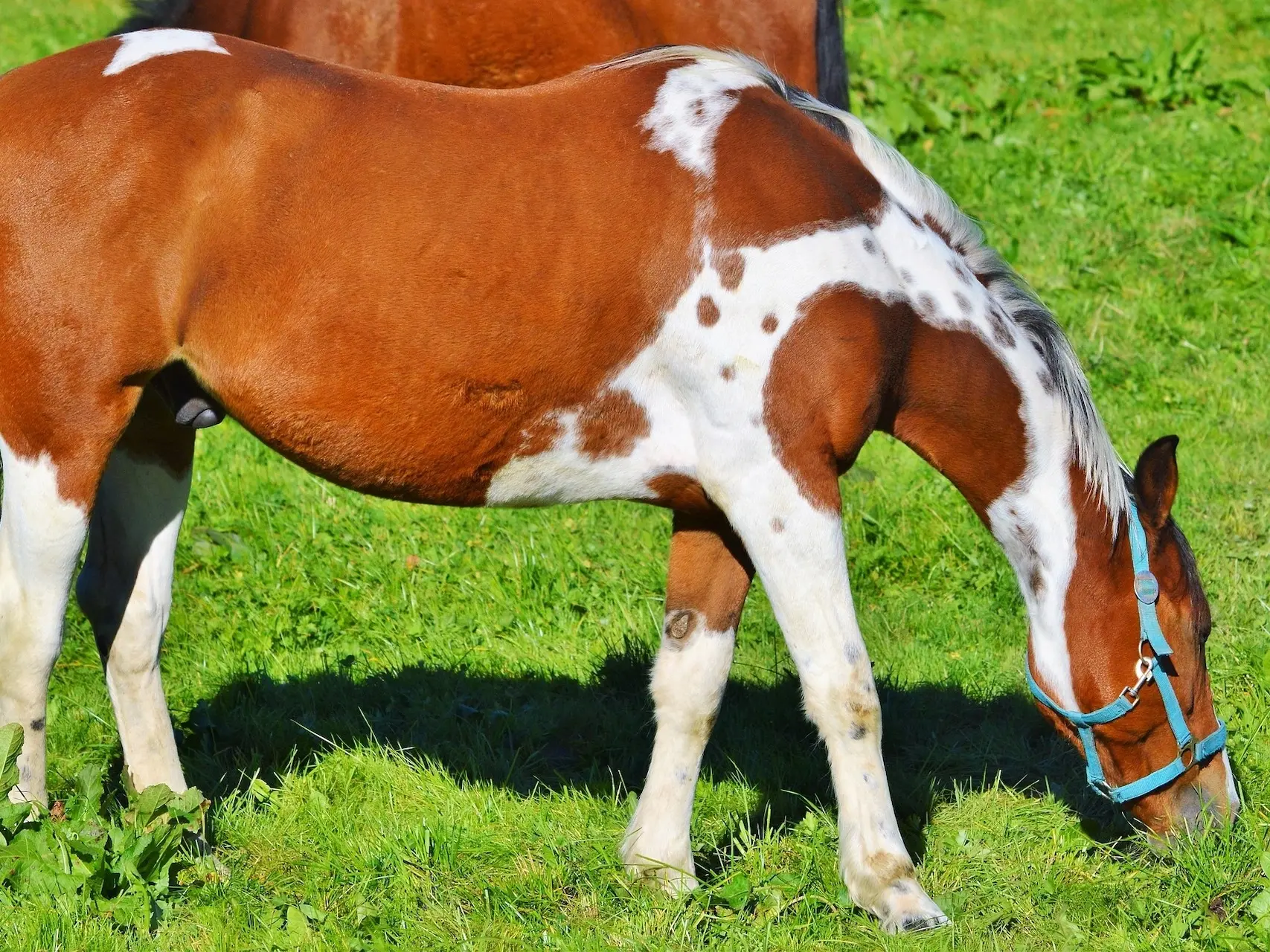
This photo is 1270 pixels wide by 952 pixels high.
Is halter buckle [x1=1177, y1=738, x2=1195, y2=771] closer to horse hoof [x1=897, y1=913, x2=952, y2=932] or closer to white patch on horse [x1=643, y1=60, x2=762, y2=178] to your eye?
horse hoof [x1=897, y1=913, x2=952, y2=932]

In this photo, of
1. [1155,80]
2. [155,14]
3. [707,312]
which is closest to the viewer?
[707,312]

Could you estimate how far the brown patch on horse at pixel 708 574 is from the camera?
3441 millimetres

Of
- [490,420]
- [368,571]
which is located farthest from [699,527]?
[368,571]

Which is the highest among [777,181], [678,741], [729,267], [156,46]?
[156,46]

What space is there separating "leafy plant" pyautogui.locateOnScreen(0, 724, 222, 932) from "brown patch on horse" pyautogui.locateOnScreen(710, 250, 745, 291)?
67.6 inches

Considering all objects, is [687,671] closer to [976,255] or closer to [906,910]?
[906,910]

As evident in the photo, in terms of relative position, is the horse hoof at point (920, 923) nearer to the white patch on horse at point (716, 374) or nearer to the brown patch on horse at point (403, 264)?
the white patch on horse at point (716, 374)

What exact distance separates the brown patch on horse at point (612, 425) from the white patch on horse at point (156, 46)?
112cm

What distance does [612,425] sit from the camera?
3100 mm

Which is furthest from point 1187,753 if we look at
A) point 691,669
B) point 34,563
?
Result: point 34,563

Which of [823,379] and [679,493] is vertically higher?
[823,379]

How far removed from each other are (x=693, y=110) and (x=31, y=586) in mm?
1807

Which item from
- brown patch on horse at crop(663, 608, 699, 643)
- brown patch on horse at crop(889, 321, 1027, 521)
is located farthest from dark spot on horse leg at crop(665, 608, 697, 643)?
brown patch on horse at crop(889, 321, 1027, 521)

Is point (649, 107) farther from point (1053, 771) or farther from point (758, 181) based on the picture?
point (1053, 771)
